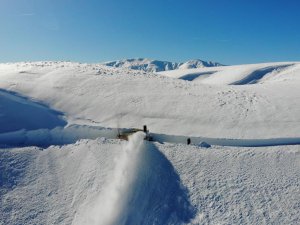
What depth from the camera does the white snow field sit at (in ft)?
29.7

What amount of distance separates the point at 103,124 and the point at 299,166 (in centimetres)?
705

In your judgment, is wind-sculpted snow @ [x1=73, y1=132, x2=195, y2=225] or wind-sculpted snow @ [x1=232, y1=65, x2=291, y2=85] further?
wind-sculpted snow @ [x1=232, y1=65, x2=291, y2=85]

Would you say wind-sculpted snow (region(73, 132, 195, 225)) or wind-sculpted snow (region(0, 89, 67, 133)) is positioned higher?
wind-sculpted snow (region(0, 89, 67, 133))

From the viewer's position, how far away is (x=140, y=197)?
9.59m

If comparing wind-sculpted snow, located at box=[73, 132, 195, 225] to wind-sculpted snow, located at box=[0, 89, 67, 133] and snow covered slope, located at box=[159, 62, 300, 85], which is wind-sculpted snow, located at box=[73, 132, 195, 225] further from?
snow covered slope, located at box=[159, 62, 300, 85]

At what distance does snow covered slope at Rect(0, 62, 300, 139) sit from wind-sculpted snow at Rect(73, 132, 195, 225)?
7.15ft

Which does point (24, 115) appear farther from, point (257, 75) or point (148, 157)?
point (257, 75)

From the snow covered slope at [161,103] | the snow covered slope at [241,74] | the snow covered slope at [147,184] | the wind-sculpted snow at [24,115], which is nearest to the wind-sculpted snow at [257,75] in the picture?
the snow covered slope at [241,74]

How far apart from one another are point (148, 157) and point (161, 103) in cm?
439

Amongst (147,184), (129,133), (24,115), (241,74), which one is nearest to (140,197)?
(147,184)

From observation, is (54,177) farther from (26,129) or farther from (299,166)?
(299,166)

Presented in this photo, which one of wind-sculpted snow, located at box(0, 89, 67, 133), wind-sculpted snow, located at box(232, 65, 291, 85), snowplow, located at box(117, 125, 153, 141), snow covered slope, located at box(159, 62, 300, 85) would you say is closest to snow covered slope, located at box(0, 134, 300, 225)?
snowplow, located at box(117, 125, 153, 141)

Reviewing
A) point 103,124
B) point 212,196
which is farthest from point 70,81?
point 212,196

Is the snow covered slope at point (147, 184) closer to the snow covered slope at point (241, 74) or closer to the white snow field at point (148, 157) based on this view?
Answer: the white snow field at point (148, 157)
